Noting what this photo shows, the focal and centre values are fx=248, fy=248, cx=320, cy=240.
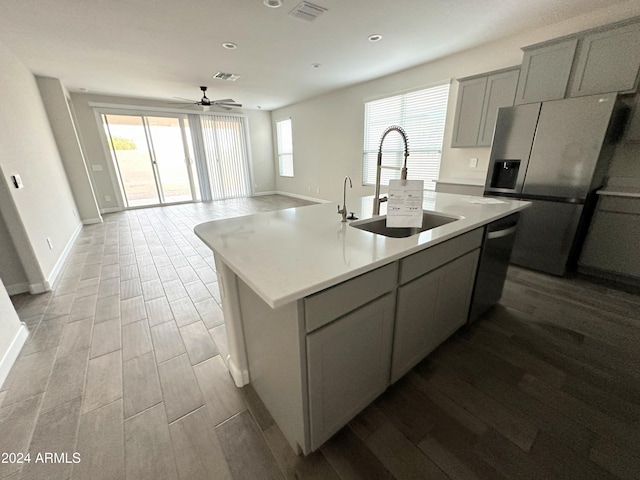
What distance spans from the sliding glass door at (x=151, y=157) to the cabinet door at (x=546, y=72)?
697 centimetres

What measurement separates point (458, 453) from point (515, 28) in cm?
404

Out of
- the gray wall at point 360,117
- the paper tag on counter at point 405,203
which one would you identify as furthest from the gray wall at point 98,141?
the paper tag on counter at point 405,203

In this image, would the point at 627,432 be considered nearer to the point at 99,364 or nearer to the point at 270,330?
the point at 270,330

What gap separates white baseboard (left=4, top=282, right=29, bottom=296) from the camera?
8.05ft

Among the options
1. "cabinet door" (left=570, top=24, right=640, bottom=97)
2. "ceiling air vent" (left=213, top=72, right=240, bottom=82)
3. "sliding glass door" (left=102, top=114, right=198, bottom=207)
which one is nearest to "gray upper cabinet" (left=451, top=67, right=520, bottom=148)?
"cabinet door" (left=570, top=24, right=640, bottom=97)

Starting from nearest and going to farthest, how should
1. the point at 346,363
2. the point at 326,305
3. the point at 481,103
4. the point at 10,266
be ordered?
the point at 326,305 → the point at 346,363 → the point at 10,266 → the point at 481,103

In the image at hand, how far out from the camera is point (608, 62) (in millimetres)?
2211

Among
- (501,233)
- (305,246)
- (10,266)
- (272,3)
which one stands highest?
(272,3)

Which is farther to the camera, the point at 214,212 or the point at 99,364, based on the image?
the point at 214,212

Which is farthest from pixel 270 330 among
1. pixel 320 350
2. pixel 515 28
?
pixel 515 28

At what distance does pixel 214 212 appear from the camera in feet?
19.0

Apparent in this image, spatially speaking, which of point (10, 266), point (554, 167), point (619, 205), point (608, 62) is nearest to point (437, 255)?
point (554, 167)

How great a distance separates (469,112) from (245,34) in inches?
115

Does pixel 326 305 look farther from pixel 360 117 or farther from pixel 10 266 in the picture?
pixel 360 117
